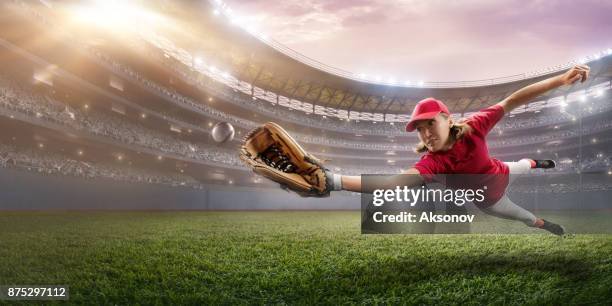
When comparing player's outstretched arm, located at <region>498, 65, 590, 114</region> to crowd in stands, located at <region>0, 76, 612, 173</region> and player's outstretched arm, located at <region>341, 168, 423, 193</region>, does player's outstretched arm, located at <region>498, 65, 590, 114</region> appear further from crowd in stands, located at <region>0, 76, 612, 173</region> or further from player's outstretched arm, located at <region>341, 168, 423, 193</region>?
crowd in stands, located at <region>0, 76, 612, 173</region>

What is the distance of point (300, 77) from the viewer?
33406 mm

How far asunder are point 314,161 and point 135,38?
23.7 metres

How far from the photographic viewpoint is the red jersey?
357 centimetres

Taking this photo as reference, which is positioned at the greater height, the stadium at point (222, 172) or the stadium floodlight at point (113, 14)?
the stadium floodlight at point (113, 14)

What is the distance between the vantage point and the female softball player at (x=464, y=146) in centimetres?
340

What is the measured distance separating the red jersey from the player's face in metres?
0.11

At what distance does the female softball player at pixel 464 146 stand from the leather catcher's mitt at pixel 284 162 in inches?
8.1

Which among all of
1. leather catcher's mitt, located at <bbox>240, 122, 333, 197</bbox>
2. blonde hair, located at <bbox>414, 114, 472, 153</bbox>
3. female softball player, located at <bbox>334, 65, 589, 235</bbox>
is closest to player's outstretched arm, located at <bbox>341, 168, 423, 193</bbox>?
female softball player, located at <bbox>334, 65, 589, 235</bbox>

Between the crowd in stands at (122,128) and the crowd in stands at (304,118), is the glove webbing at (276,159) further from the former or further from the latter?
the crowd in stands at (304,118)

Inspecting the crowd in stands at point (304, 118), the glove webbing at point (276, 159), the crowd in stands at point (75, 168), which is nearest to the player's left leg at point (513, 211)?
the glove webbing at point (276, 159)

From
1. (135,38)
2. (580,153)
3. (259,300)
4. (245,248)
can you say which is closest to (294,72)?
(135,38)

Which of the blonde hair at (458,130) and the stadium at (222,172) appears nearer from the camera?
the stadium at (222,172)

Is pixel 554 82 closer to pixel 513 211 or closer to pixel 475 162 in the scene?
pixel 475 162

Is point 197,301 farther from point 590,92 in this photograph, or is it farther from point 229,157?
point 590,92
